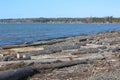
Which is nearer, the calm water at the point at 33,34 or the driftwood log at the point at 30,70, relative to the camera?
the driftwood log at the point at 30,70

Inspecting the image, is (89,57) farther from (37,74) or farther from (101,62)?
(37,74)

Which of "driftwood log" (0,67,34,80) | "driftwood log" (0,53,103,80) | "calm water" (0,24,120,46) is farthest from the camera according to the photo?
"calm water" (0,24,120,46)

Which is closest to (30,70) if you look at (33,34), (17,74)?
(17,74)

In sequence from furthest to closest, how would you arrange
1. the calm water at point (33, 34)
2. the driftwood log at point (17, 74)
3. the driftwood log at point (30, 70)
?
the calm water at point (33, 34), the driftwood log at point (30, 70), the driftwood log at point (17, 74)

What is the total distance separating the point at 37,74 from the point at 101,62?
4.51 metres

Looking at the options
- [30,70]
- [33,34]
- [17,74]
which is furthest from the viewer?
[33,34]

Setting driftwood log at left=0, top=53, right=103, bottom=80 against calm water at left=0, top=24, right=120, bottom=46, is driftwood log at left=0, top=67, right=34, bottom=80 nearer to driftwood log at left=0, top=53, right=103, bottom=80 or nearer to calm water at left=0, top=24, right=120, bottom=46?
driftwood log at left=0, top=53, right=103, bottom=80

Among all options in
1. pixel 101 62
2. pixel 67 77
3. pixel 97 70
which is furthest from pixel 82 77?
pixel 101 62

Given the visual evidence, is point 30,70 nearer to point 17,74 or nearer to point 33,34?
point 17,74

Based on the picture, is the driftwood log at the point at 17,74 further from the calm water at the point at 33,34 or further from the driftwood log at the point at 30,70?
the calm water at the point at 33,34

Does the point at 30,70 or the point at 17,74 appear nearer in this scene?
the point at 17,74

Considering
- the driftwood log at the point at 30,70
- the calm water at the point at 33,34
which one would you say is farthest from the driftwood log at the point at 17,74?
the calm water at the point at 33,34

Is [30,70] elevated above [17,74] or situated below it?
below

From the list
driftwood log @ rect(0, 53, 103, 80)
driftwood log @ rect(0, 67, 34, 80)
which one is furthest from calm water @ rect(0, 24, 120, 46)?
driftwood log @ rect(0, 67, 34, 80)
